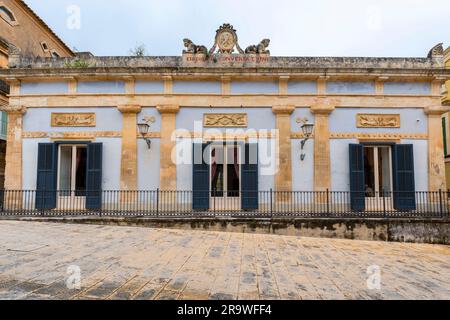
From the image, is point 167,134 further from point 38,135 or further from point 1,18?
point 1,18

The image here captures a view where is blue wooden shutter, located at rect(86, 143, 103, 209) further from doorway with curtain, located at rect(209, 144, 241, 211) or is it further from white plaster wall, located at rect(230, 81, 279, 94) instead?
white plaster wall, located at rect(230, 81, 279, 94)

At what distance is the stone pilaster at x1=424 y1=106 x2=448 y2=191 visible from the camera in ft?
34.8

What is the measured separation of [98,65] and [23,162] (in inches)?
179

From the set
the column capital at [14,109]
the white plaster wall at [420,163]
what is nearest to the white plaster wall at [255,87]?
the white plaster wall at [420,163]

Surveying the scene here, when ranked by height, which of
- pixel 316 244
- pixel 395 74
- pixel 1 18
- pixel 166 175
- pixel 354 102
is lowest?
pixel 316 244

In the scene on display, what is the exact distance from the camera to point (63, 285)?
10.8 feet

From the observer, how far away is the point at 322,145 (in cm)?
1080

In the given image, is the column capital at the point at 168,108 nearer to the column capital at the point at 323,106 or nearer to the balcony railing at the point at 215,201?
the balcony railing at the point at 215,201

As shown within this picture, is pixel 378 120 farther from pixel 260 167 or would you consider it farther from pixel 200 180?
pixel 200 180

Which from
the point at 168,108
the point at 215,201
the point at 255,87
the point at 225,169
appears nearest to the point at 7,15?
the point at 168,108

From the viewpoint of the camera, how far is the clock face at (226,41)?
11211 mm

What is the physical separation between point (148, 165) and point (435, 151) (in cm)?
1050

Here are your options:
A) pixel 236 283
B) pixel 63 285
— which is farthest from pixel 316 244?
pixel 63 285

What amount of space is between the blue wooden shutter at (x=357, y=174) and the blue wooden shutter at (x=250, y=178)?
3419 mm
